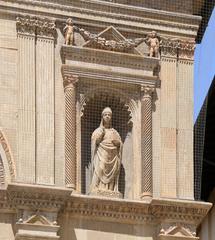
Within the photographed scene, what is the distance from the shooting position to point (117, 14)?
23797 mm

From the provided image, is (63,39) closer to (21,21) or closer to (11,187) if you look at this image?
(21,21)

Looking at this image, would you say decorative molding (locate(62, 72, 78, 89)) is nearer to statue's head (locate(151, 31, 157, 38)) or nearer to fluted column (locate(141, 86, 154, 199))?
fluted column (locate(141, 86, 154, 199))

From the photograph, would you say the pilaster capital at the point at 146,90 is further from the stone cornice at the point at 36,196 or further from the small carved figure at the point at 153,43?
the stone cornice at the point at 36,196

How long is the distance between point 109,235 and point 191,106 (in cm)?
270

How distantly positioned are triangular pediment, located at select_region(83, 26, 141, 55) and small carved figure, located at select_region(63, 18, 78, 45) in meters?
0.33

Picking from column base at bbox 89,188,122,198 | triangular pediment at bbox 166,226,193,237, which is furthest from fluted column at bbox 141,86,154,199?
triangular pediment at bbox 166,226,193,237

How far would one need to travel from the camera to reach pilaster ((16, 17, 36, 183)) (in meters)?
22.5

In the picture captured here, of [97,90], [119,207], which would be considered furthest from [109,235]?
[97,90]

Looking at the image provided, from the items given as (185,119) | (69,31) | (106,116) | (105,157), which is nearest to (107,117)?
(106,116)

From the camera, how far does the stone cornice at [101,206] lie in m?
22.2

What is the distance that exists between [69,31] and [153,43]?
4.73 ft

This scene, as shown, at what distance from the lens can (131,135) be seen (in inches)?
927

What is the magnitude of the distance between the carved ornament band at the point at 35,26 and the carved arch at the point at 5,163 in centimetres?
174

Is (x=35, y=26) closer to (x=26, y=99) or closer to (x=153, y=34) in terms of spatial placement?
(x=26, y=99)
